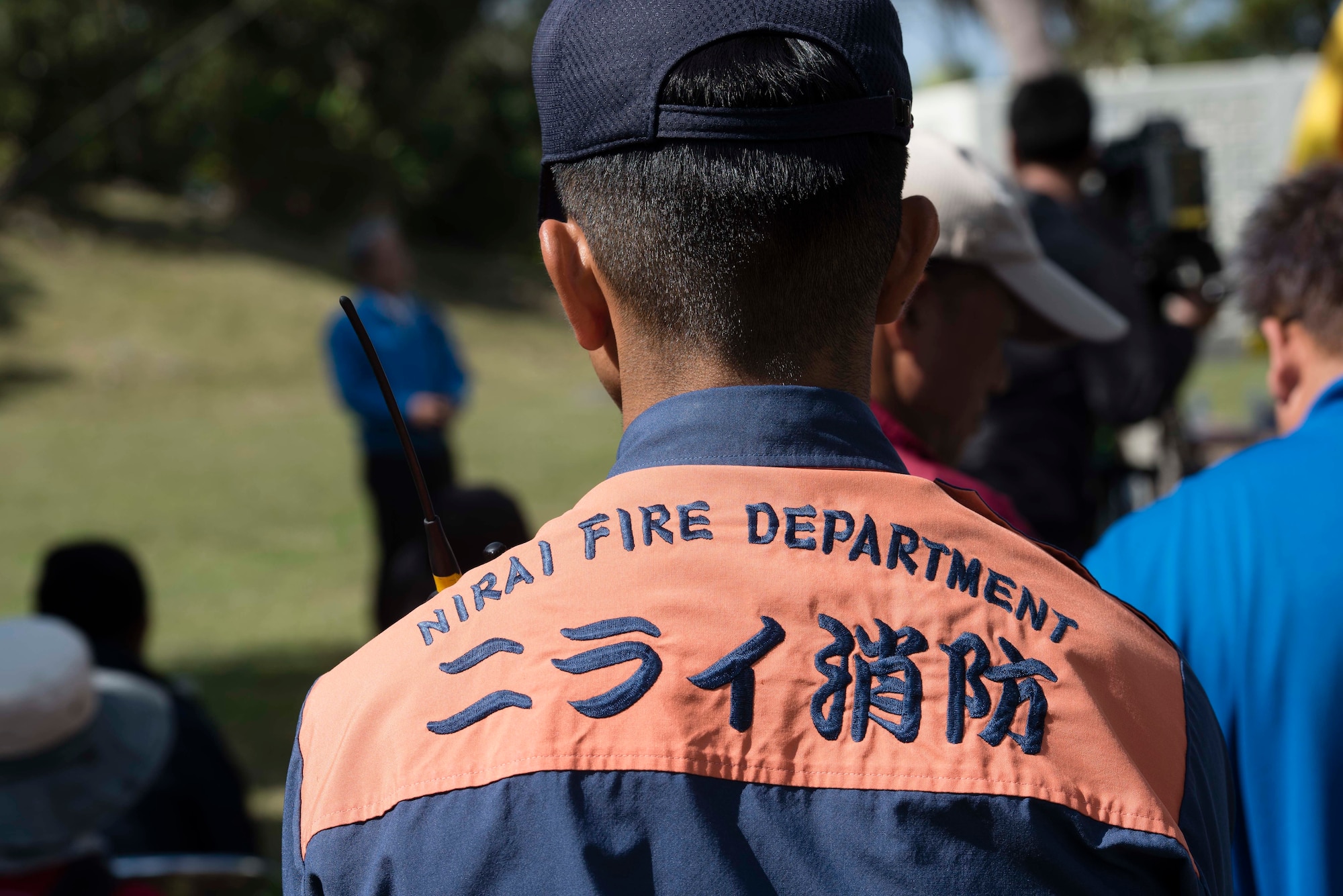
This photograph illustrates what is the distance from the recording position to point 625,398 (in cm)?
103

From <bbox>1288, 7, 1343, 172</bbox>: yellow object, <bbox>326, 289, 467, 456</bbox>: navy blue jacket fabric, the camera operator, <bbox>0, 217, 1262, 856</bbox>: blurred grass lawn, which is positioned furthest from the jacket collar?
<bbox>326, 289, 467, 456</bbox>: navy blue jacket fabric

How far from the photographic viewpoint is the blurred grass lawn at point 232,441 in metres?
6.88

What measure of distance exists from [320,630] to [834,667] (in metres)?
6.36

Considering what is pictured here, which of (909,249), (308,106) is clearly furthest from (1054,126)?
(308,106)

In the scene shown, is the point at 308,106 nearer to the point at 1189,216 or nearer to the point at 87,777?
the point at 1189,216

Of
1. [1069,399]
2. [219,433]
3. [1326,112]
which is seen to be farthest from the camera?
[219,433]

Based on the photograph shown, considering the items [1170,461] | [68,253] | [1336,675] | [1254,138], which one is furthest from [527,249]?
[1336,675]

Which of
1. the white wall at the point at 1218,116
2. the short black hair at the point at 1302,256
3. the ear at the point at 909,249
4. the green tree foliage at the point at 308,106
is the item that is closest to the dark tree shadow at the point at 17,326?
the green tree foliage at the point at 308,106

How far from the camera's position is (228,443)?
13.5m

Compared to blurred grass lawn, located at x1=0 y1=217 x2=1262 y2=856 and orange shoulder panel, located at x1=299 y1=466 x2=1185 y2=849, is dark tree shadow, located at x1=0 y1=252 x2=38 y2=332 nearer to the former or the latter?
blurred grass lawn, located at x1=0 y1=217 x2=1262 y2=856

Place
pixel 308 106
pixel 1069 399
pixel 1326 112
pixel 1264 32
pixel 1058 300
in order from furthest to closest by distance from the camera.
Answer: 1. pixel 1264 32
2. pixel 308 106
3. pixel 1326 112
4. pixel 1069 399
5. pixel 1058 300

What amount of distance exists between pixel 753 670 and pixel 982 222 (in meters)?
1.25

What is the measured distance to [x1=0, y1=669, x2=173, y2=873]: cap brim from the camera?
224 centimetres

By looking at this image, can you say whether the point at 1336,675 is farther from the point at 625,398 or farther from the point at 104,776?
the point at 104,776
